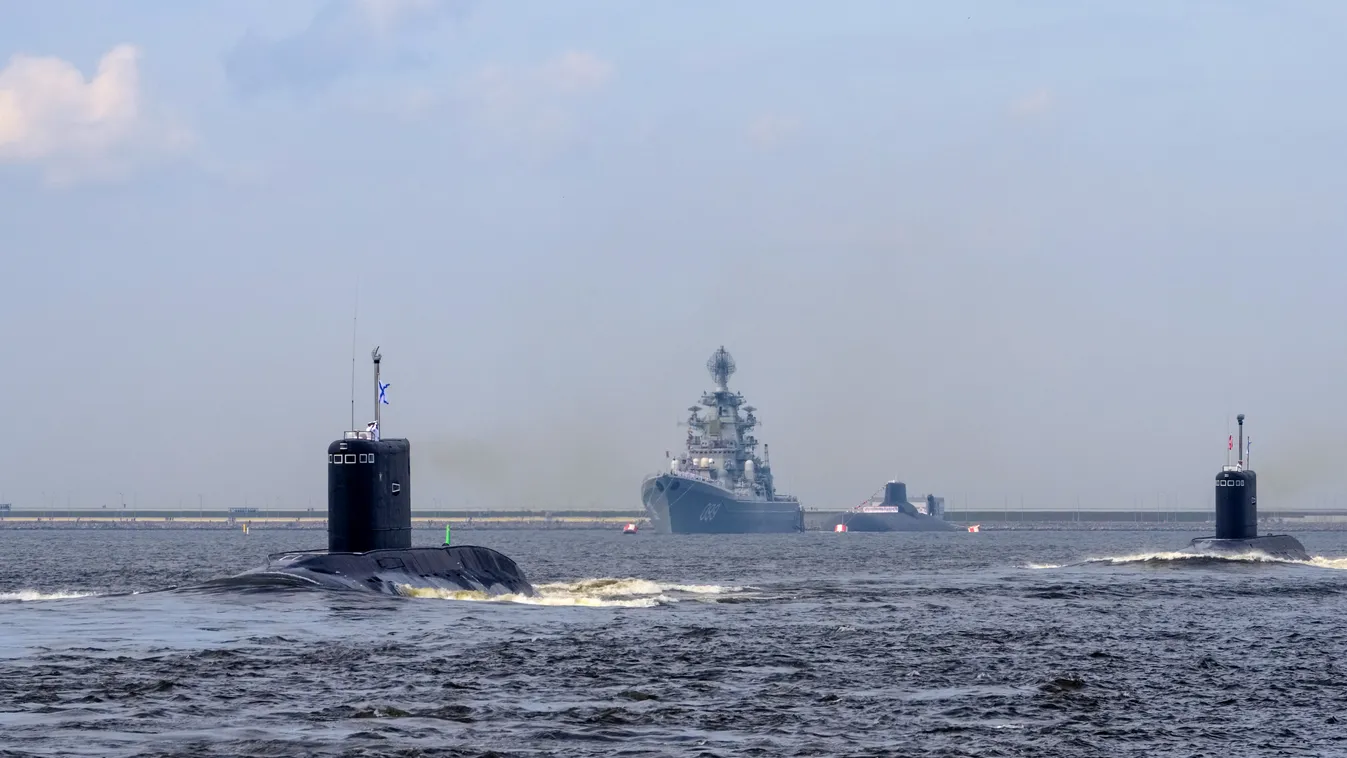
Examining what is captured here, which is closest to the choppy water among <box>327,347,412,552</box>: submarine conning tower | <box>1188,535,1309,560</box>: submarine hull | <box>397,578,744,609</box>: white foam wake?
<box>397,578,744,609</box>: white foam wake

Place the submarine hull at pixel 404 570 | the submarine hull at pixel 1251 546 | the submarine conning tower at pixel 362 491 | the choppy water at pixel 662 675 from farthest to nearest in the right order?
1. the submarine hull at pixel 1251 546
2. the submarine conning tower at pixel 362 491
3. the submarine hull at pixel 404 570
4. the choppy water at pixel 662 675

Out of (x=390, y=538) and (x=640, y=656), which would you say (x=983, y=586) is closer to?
(x=390, y=538)

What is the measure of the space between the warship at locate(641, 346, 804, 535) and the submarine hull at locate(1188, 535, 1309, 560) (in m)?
106

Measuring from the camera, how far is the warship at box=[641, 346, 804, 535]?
188 m

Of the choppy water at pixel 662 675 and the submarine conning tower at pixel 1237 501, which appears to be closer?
the choppy water at pixel 662 675

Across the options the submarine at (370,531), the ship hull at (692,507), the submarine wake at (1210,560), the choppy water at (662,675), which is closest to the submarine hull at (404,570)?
the submarine at (370,531)

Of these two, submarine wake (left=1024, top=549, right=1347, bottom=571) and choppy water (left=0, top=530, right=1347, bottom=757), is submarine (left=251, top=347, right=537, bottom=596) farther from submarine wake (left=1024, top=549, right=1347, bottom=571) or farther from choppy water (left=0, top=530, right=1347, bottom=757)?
submarine wake (left=1024, top=549, right=1347, bottom=571)

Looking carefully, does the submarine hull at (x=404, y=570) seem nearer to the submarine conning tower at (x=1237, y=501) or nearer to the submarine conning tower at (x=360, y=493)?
the submarine conning tower at (x=360, y=493)

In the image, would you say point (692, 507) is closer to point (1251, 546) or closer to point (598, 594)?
point (1251, 546)

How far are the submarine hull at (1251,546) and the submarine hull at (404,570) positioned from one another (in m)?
42.7

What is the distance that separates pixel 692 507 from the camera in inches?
7407

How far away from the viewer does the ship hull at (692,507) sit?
186 metres

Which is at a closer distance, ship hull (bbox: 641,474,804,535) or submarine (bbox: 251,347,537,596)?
submarine (bbox: 251,347,537,596)

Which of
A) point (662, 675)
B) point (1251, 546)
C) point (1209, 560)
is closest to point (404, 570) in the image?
point (662, 675)
